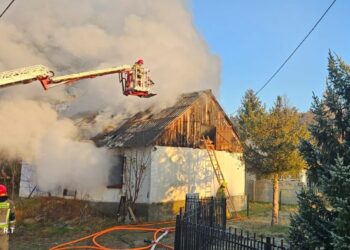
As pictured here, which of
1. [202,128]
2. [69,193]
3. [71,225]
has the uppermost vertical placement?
[202,128]

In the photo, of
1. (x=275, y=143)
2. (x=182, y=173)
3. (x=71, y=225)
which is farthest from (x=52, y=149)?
(x=275, y=143)

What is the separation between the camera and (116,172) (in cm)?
1681

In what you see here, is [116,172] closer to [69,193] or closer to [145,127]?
[145,127]

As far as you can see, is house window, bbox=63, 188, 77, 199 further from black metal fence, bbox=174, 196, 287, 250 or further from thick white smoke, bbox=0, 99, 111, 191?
black metal fence, bbox=174, 196, 287, 250

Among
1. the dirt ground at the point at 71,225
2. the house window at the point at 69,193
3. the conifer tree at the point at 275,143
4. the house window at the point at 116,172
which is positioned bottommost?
the dirt ground at the point at 71,225

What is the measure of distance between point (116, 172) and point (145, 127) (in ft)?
7.65

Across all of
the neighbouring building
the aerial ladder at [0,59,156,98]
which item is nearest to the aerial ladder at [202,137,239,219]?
the neighbouring building

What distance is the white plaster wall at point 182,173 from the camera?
1565 centimetres

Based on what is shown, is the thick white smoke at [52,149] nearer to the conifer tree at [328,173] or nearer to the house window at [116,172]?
the house window at [116,172]

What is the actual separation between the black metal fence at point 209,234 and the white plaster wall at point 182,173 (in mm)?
5010

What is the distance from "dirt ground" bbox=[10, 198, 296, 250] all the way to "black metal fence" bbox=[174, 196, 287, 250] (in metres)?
1.65

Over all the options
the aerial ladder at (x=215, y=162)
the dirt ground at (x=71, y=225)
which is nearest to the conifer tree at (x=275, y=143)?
the dirt ground at (x=71, y=225)

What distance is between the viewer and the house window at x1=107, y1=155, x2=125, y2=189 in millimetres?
16542

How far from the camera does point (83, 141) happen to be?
55.0 ft
